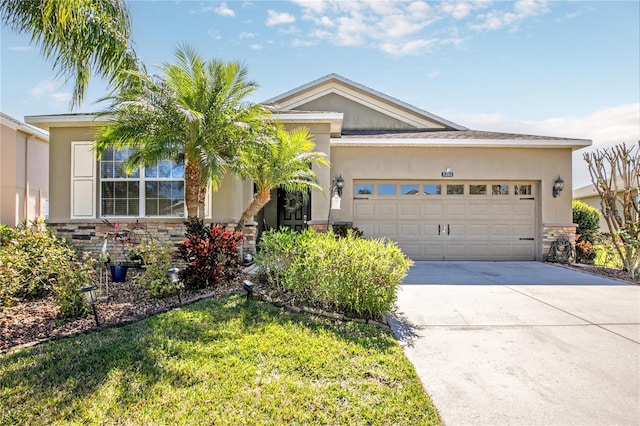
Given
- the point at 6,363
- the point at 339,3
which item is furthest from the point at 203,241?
the point at 339,3

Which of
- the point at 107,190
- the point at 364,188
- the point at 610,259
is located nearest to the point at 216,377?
the point at 107,190

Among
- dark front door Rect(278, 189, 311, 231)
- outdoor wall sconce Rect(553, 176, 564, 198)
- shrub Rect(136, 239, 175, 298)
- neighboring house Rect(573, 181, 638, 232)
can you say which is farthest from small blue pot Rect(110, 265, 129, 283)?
neighboring house Rect(573, 181, 638, 232)

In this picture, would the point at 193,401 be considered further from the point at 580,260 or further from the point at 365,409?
the point at 580,260

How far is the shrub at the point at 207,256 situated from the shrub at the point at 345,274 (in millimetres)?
1495

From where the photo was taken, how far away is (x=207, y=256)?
6.42 m

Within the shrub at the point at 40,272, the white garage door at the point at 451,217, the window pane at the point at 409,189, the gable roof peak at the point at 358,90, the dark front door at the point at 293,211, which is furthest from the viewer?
the gable roof peak at the point at 358,90

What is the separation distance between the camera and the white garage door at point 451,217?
11.3 meters

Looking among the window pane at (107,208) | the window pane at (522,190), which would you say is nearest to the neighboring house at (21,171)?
the window pane at (107,208)

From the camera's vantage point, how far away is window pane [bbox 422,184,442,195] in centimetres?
1140

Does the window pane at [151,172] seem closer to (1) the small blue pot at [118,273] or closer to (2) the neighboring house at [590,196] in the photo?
(1) the small blue pot at [118,273]

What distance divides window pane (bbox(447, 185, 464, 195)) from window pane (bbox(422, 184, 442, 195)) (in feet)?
0.95

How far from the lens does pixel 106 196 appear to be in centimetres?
970

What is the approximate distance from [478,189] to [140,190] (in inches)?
394

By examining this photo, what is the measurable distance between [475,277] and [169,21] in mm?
9512
